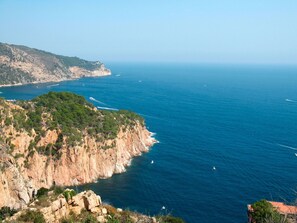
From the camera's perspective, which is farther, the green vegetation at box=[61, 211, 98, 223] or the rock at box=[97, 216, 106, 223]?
the rock at box=[97, 216, 106, 223]

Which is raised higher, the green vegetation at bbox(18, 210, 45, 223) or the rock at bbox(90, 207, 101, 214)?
the green vegetation at bbox(18, 210, 45, 223)

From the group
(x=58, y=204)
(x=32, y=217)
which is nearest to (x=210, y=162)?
(x=58, y=204)

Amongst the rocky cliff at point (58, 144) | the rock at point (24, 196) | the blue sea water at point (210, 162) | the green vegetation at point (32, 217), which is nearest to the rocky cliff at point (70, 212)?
the green vegetation at point (32, 217)

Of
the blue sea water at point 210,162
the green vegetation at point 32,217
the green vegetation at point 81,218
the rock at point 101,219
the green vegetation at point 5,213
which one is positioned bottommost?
the blue sea water at point 210,162

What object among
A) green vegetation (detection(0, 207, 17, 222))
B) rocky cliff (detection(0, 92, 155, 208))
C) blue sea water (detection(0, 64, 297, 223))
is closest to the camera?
green vegetation (detection(0, 207, 17, 222))

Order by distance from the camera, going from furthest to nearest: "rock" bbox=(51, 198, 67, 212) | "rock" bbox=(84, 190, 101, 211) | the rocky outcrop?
"rock" bbox=(84, 190, 101, 211)
"rock" bbox=(51, 198, 67, 212)
the rocky outcrop

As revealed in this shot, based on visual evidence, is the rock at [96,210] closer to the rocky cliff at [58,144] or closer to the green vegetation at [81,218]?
the green vegetation at [81,218]

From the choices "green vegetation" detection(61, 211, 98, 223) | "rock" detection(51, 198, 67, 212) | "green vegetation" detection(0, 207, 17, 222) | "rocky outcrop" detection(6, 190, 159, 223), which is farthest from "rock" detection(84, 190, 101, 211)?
"green vegetation" detection(0, 207, 17, 222)

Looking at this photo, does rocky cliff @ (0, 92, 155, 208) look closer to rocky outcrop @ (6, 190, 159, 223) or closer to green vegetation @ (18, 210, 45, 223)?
rocky outcrop @ (6, 190, 159, 223)

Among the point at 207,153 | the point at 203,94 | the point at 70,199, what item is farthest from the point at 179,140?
the point at 203,94
